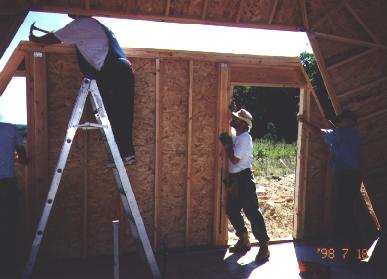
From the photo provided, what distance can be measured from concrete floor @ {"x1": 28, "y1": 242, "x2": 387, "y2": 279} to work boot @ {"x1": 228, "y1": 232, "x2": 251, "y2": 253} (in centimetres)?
10

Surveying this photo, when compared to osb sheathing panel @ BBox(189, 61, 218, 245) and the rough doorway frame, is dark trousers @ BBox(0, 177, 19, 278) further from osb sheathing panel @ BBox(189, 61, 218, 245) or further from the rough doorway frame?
the rough doorway frame

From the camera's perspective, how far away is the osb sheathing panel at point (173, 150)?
5.50 meters

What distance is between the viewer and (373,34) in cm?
511

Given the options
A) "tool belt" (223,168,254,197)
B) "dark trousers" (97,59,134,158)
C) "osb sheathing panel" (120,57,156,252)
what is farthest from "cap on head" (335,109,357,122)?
"dark trousers" (97,59,134,158)

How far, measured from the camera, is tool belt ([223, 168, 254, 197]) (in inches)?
203

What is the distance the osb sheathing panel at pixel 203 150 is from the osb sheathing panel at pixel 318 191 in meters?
1.85

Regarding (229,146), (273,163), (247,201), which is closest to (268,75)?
(229,146)

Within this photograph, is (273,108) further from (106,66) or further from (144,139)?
(106,66)

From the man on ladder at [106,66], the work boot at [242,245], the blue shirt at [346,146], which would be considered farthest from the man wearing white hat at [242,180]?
the man on ladder at [106,66]

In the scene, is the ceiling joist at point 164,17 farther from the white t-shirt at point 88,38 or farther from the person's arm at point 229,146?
the person's arm at point 229,146

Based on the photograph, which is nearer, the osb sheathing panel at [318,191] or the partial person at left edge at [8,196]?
the partial person at left edge at [8,196]

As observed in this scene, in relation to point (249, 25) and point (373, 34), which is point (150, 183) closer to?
point (249, 25)

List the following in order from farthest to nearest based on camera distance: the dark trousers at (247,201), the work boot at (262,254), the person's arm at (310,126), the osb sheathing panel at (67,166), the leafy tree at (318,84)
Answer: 1. the leafy tree at (318,84)
2. the person's arm at (310,126)
3. the work boot at (262,254)
4. the dark trousers at (247,201)
5. the osb sheathing panel at (67,166)

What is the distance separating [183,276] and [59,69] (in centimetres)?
344
